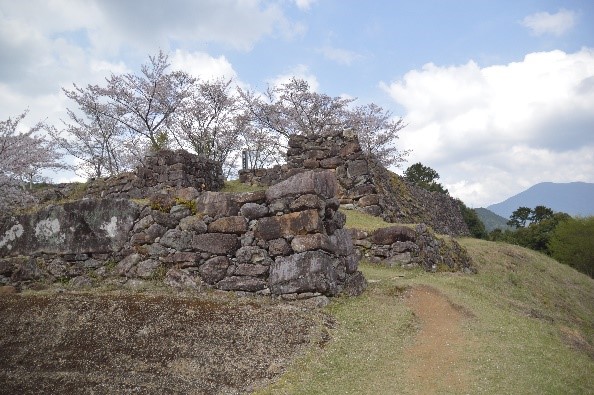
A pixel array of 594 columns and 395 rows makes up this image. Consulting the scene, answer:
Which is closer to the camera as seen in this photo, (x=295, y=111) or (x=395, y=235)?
(x=395, y=235)

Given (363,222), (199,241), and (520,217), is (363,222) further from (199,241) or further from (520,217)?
(520,217)

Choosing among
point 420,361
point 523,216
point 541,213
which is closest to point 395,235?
point 420,361

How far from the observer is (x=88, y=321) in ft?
18.0

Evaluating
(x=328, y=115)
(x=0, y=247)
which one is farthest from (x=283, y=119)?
(x=0, y=247)

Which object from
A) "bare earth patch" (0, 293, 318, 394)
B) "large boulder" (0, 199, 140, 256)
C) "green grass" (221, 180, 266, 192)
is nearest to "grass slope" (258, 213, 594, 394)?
"bare earth patch" (0, 293, 318, 394)

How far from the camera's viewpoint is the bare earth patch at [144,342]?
430 cm

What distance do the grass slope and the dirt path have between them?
4 cm

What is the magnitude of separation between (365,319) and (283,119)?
24.4 meters

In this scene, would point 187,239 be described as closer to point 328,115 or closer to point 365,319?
point 365,319

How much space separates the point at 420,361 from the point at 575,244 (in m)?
30.2

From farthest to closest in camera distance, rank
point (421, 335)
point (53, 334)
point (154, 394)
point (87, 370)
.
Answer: point (421, 335) → point (53, 334) → point (87, 370) → point (154, 394)

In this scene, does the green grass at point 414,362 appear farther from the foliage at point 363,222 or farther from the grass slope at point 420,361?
the foliage at point 363,222

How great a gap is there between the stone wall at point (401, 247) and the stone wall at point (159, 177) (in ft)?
26.4

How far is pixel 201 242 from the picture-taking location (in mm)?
6773
